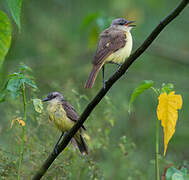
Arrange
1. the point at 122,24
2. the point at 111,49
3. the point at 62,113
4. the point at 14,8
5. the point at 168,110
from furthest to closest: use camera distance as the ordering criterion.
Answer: the point at 122,24 → the point at 62,113 → the point at 111,49 → the point at 168,110 → the point at 14,8

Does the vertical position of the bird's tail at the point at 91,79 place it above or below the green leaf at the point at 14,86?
above

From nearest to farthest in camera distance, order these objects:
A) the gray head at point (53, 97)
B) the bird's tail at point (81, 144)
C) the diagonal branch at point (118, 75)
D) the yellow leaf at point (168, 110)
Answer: the diagonal branch at point (118, 75) < the yellow leaf at point (168, 110) < the bird's tail at point (81, 144) < the gray head at point (53, 97)

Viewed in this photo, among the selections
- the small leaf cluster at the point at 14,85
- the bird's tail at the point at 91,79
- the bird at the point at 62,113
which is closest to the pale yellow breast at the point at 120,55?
the bird's tail at the point at 91,79

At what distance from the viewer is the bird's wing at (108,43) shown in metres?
4.43

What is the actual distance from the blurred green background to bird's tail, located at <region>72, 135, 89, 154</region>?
0.18ft

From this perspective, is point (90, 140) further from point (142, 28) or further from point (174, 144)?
point (142, 28)

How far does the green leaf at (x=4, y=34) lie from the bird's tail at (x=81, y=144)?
5.54 feet

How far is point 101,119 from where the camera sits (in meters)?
4.49

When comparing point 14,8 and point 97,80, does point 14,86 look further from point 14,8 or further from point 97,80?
point 97,80

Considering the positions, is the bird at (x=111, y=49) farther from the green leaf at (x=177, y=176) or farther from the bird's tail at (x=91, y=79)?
the green leaf at (x=177, y=176)

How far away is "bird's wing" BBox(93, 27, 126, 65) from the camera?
443cm

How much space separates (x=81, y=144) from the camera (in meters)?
4.06

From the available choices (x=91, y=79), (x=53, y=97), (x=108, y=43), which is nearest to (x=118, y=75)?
(x=91, y=79)

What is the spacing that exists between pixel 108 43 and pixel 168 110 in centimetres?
216
